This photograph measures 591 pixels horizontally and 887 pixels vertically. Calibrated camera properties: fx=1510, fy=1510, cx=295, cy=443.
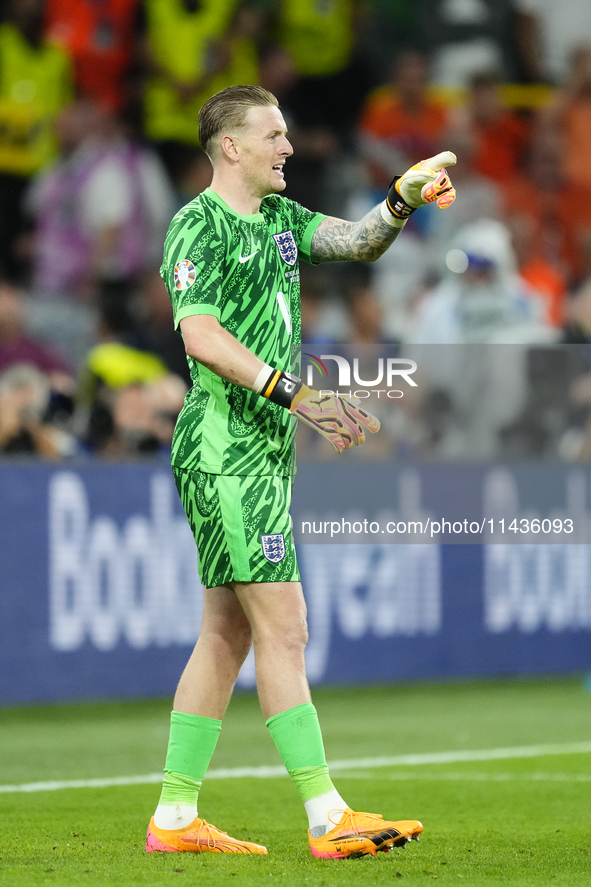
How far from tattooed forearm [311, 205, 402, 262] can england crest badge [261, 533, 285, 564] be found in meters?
0.89

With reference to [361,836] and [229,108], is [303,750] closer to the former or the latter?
[361,836]

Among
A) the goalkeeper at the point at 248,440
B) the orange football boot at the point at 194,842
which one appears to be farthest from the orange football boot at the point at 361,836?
the orange football boot at the point at 194,842

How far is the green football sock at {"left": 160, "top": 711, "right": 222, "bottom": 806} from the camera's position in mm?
4395

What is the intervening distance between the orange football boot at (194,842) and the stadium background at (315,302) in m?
3.86

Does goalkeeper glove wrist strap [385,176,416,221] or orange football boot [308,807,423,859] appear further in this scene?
goalkeeper glove wrist strap [385,176,416,221]

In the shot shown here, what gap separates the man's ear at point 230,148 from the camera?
173 inches

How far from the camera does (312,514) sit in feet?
29.7

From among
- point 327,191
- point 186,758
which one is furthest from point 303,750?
point 327,191

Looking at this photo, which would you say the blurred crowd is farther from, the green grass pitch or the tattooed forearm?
the tattooed forearm

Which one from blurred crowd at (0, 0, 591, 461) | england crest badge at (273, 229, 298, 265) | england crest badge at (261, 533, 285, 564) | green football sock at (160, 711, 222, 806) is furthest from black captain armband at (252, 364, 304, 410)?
blurred crowd at (0, 0, 591, 461)

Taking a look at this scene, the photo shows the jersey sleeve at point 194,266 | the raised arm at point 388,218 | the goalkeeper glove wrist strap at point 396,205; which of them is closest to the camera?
the jersey sleeve at point 194,266

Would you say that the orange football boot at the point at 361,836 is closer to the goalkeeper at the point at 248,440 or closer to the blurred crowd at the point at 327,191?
the goalkeeper at the point at 248,440

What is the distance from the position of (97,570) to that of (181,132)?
16.5 feet

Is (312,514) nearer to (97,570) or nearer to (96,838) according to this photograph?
(97,570)
